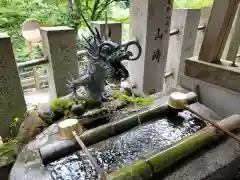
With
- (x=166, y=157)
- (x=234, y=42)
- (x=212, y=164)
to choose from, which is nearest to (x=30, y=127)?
(x=166, y=157)

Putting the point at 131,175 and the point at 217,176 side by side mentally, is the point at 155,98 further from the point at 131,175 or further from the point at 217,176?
the point at 131,175

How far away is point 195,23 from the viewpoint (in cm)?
421

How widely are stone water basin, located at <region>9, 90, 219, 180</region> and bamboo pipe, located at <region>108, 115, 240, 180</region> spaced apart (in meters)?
0.12

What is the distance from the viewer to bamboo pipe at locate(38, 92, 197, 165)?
6.30 ft

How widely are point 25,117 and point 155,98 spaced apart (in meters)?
1.86

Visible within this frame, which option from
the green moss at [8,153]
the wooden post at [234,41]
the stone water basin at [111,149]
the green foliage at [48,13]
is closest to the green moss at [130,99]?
the stone water basin at [111,149]

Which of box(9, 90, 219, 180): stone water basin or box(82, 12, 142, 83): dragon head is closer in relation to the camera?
box(9, 90, 219, 180): stone water basin

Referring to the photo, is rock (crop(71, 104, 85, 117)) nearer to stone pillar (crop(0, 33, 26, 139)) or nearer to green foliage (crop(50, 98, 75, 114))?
green foliage (crop(50, 98, 75, 114))

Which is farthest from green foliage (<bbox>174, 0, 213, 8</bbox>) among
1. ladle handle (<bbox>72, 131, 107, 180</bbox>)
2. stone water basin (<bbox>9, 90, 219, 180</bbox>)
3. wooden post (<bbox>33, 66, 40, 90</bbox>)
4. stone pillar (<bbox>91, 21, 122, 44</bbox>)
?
ladle handle (<bbox>72, 131, 107, 180</bbox>)

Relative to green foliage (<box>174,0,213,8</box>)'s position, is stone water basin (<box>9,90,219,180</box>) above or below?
below

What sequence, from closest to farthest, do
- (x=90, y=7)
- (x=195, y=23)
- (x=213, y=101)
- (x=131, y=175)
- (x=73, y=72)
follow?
1. (x=131, y=175)
2. (x=73, y=72)
3. (x=213, y=101)
4. (x=195, y=23)
5. (x=90, y=7)

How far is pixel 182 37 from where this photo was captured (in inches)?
166

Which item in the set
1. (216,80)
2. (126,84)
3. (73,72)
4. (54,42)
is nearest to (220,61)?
(216,80)

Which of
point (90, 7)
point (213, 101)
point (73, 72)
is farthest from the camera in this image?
point (90, 7)
